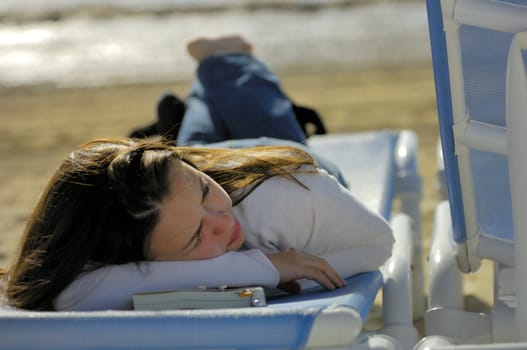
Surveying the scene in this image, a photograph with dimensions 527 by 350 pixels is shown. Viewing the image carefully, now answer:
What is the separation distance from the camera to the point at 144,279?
1.75m

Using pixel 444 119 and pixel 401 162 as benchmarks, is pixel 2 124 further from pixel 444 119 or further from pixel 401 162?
pixel 444 119

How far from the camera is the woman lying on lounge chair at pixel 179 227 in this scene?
5.72 ft

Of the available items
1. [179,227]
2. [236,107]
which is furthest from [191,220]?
[236,107]

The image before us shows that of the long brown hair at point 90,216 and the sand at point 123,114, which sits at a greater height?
the long brown hair at point 90,216

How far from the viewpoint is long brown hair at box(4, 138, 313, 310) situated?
172cm

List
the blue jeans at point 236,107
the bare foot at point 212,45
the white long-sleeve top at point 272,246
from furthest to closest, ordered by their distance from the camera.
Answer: the bare foot at point 212,45 < the blue jeans at point 236,107 < the white long-sleeve top at point 272,246

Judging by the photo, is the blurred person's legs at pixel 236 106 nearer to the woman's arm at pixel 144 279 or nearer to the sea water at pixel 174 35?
the woman's arm at pixel 144 279

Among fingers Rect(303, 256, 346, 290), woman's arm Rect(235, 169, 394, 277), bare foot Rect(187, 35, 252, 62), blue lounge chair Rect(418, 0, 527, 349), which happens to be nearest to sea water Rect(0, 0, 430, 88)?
bare foot Rect(187, 35, 252, 62)

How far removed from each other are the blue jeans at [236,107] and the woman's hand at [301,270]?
991 millimetres

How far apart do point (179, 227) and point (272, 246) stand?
0.88 ft

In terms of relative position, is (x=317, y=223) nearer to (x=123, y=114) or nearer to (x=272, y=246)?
(x=272, y=246)

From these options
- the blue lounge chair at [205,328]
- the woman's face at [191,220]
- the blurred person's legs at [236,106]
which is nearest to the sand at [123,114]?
the blurred person's legs at [236,106]

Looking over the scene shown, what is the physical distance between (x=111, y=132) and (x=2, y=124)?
1.13m

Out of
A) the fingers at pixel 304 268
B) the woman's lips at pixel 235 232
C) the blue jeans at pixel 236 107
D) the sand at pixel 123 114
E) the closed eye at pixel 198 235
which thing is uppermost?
the closed eye at pixel 198 235
